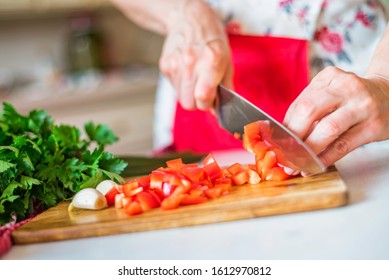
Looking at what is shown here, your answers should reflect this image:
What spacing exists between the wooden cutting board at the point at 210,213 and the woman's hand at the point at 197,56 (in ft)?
1.33

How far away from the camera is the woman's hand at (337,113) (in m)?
0.85

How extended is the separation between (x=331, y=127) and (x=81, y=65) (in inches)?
105

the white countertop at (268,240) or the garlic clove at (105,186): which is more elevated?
the garlic clove at (105,186)

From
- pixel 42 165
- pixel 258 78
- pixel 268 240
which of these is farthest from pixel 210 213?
pixel 258 78

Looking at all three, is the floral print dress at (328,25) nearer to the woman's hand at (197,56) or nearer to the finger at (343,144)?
the woman's hand at (197,56)

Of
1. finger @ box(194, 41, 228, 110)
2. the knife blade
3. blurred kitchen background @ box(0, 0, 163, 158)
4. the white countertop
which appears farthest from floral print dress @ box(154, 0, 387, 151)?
blurred kitchen background @ box(0, 0, 163, 158)

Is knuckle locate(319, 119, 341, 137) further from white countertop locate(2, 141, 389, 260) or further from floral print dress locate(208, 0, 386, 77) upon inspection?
floral print dress locate(208, 0, 386, 77)

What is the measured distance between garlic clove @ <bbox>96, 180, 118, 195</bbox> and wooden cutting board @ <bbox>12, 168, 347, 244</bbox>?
7cm

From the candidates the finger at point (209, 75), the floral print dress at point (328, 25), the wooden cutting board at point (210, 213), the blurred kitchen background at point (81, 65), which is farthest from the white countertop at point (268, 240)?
the blurred kitchen background at point (81, 65)

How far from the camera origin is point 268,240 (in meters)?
0.69

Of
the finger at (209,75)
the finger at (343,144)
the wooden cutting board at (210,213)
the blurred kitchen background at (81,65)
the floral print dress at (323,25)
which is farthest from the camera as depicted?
the blurred kitchen background at (81,65)

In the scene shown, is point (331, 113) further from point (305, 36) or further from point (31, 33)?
point (31, 33)

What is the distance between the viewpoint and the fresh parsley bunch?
88 centimetres
